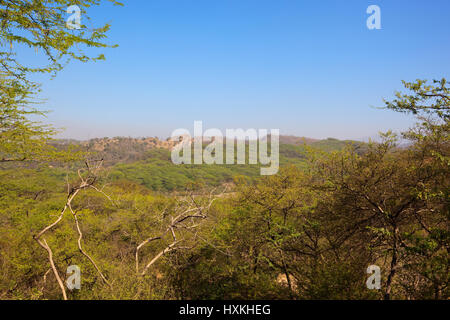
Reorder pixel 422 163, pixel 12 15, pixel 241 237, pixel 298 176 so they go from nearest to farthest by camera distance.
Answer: pixel 12 15, pixel 422 163, pixel 241 237, pixel 298 176

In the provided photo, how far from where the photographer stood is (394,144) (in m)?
8.89

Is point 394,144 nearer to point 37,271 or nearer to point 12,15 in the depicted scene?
point 12,15

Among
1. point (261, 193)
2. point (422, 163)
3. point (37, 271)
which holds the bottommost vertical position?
point (37, 271)

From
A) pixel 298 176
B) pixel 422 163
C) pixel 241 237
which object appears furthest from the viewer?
pixel 298 176

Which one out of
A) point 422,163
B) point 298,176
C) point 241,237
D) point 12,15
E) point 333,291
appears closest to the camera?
point 12,15

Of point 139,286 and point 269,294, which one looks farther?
point 269,294

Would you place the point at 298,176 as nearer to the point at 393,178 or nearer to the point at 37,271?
the point at 393,178

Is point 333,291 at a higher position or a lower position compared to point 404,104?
lower

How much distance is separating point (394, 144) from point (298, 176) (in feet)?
20.8

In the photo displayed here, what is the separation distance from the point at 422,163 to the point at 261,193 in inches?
287

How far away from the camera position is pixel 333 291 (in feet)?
25.1
